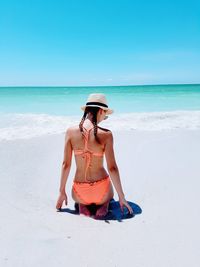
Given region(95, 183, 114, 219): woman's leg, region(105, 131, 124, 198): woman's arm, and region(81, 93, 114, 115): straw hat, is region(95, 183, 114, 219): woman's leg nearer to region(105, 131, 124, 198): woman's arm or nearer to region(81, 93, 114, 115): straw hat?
region(105, 131, 124, 198): woman's arm

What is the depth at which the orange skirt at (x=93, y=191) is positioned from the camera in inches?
105

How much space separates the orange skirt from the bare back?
0.16 ft

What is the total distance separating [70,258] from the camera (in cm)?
187

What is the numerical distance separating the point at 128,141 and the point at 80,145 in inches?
137

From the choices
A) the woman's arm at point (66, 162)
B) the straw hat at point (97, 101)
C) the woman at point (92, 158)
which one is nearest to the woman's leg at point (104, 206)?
the woman at point (92, 158)

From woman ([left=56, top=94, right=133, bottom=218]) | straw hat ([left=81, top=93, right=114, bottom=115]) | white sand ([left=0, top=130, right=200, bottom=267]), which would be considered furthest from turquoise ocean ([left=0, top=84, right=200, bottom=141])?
Result: straw hat ([left=81, top=93, right=114, bottom=115])

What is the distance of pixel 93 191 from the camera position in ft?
8.71

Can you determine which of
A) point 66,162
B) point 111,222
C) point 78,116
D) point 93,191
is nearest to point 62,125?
point 78,116

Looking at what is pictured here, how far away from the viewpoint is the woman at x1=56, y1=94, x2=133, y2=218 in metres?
2.54

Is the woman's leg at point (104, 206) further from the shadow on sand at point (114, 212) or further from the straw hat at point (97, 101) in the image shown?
the straw hat at point (97, 101)

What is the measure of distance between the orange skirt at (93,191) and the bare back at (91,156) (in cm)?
5

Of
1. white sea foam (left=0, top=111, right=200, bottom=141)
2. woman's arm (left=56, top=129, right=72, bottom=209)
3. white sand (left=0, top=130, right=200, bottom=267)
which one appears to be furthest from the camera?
white sea foam (left=0, top=111, right=200, bottom=141)

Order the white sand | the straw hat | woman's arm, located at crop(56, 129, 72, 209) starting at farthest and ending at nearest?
woman's arm, located at crop(56, 129, 72, 209) → the straw hat → the white sand

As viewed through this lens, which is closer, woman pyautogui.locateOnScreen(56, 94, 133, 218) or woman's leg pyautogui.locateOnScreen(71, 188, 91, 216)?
woman pyautogui.locateOnScreen(56, 94, 133, 218)
